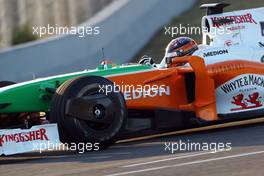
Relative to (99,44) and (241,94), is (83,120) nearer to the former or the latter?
(241,94)

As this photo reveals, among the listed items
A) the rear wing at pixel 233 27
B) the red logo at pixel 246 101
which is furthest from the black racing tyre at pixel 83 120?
the rear wing at pixel 233 27

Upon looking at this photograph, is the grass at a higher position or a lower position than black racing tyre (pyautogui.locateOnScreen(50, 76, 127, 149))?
higher

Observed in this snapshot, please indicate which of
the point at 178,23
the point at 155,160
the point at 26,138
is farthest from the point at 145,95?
the point at 178,23

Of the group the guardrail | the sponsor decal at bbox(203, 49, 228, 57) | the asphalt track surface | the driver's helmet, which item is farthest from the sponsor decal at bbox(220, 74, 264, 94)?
the guardrail

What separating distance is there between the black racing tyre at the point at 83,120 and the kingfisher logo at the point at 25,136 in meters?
0.20

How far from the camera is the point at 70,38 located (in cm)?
1647

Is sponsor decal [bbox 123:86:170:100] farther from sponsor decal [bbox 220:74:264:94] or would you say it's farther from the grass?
the grass

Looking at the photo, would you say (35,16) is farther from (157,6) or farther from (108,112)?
(108,112)

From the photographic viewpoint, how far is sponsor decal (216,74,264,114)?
10.6 metres

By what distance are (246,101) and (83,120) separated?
2.42m

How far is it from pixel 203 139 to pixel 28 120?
2.29m

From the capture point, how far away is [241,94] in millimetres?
10656

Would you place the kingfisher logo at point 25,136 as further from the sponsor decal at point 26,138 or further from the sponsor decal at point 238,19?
the sponsor decal at point 238,19

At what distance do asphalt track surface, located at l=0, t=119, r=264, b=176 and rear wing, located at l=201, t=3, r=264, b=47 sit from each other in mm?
1455
